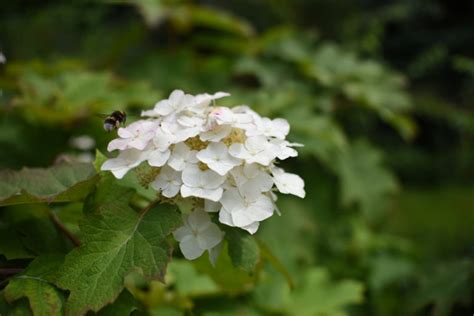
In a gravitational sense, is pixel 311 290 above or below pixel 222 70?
below

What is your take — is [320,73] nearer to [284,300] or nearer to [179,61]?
[179,61]

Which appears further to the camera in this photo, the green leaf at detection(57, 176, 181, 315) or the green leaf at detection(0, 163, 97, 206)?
the green leaf at detection(0, 163, 97, 206)

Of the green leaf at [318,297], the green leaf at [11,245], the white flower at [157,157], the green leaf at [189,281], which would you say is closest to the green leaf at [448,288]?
the green leaf at [318,297]

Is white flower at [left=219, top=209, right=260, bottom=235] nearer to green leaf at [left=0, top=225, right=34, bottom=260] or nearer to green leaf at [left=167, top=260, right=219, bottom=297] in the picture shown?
green leaf at [left=0, top=225, right=34, bottom=260]

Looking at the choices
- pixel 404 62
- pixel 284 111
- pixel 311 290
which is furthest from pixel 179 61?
pixel 404 62

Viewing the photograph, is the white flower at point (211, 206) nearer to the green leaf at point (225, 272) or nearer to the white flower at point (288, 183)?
the white flower at point (288, 183)

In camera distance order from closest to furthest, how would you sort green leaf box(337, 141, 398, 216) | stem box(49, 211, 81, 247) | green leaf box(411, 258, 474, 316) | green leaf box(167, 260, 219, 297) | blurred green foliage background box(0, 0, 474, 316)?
stem box(49, 211, 81, 247), green leaf box(167, 260, 219, 297), green leaf box(411, 258, 474, 316), blurred green foliage background box(0, 0, 474, 316), green leaf box(337, 141, 398, 216)

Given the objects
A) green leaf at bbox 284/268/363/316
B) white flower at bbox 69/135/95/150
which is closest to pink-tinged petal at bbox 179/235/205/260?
green leaf at bbox 284/268/363/316

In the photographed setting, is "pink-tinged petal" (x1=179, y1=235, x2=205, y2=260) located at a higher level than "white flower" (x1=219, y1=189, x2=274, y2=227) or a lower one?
lower
